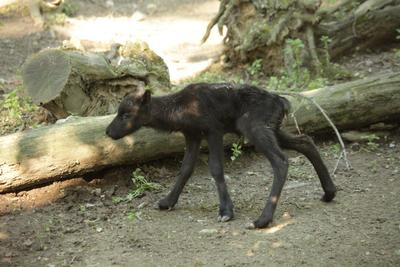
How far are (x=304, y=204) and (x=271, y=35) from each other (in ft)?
16.8

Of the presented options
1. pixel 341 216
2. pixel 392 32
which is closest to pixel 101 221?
pixel 341 216

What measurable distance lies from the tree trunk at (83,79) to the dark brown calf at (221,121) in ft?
6.62

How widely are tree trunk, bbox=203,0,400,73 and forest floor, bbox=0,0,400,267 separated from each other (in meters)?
3.28

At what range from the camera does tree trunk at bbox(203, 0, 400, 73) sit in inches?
436

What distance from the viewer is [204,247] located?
231 inches

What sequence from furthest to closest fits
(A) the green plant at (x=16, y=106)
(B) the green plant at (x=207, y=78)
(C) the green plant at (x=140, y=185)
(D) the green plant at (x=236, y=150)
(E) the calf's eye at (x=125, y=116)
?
(B) the green plant at (x=207, y=78) < (A) the green plant at (x=16, y=106) < (D) the green plant at (x=236, y=150) < (C) the green plant at (x=140, y=185) < (E) the calf's eye at (x=125, y=116)

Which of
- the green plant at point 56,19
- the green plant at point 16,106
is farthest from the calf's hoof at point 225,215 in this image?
the green plant at point 56,19

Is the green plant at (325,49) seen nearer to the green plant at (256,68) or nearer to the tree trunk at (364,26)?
the tree trunk at (364,26)

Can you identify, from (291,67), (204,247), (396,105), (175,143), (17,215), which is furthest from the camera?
(291,67)

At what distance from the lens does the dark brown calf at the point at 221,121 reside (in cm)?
646

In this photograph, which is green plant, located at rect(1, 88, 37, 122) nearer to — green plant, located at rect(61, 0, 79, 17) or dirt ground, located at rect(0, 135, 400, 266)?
dirt ground, located at rect(0, 135, 400, 266)

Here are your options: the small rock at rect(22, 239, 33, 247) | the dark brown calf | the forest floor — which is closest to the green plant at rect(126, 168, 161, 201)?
the forest floor

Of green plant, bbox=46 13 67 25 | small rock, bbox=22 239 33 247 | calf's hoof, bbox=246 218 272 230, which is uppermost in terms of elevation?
green plant, bbox=46 13 67 25

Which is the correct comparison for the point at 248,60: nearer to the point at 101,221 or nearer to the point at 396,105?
the point at 396,105
